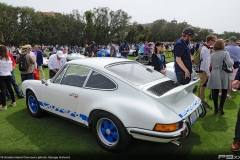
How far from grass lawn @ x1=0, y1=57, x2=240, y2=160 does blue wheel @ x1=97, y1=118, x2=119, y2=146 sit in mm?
196

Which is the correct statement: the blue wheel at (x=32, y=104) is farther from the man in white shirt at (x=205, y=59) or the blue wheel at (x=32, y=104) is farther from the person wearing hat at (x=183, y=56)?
the man in white shirt at (x=205, y=59)

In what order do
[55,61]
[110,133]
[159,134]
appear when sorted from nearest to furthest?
1. [159,134]
2. [110,133]
3. [55,61]

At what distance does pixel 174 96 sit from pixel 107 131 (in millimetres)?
1179

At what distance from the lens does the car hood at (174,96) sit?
2.88 m

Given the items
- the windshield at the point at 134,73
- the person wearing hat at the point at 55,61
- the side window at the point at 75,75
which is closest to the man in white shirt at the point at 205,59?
the windshield at the point at 134,73

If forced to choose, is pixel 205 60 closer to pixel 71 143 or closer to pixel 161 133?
pixel 161 133

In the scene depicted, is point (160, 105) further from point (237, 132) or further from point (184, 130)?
point (237, 132)

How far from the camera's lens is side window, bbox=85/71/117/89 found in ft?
10.5

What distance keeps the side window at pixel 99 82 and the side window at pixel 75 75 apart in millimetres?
195

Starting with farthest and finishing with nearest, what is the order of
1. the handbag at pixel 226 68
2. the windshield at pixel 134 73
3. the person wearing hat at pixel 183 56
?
the handbag at pixel 226 68
the person wearing hat at pixel 183 56
the windshield at pixel 134 73

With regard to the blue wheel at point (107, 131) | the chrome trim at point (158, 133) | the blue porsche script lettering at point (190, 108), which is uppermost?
the blue porsche script lettering at point (190, 108)

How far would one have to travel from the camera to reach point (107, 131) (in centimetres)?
311

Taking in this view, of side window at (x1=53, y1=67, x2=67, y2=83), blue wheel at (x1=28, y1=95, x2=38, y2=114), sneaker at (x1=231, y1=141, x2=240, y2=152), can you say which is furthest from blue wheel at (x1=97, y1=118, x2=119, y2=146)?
blue wheel at (x1=28, y1=95, x2=38, y2=114)

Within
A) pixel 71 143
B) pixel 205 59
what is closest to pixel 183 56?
pixel 205 59
